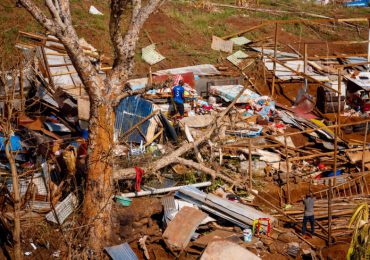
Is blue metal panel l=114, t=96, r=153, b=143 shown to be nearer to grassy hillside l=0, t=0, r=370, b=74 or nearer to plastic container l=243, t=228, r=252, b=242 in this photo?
grassy hillside l=0, t=0, r=370, b=74

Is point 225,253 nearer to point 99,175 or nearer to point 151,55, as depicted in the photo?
point 99,175

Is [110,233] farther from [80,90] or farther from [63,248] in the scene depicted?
[80,90]

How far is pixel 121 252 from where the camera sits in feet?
34.3

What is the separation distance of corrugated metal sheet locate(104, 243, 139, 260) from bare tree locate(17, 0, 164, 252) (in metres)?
0.23

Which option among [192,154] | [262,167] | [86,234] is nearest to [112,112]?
[86,234]

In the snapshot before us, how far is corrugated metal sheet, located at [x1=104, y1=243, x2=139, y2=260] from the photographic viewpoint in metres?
10.4

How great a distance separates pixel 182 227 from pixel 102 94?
3.30m

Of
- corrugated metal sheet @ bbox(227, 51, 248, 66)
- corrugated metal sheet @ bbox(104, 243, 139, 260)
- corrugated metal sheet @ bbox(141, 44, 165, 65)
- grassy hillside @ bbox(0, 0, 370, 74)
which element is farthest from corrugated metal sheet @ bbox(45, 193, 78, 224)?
corrugated metal sheet @ bbox(227, 51, 248, 66)

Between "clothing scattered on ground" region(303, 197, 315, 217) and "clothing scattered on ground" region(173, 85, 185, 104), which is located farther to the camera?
"clothing scattered on ground" region(173, 85, 185, 104)

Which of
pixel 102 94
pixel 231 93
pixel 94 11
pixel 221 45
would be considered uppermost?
pixel 94 11

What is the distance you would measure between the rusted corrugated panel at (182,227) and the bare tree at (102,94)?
1289 mm

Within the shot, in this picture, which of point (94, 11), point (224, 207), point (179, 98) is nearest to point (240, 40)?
point (94, 11)

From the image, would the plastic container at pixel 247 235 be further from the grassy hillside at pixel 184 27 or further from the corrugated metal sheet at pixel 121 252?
the grassy hillside at pixel 184 27

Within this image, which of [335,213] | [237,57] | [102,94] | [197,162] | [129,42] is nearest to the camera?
[129,42]
